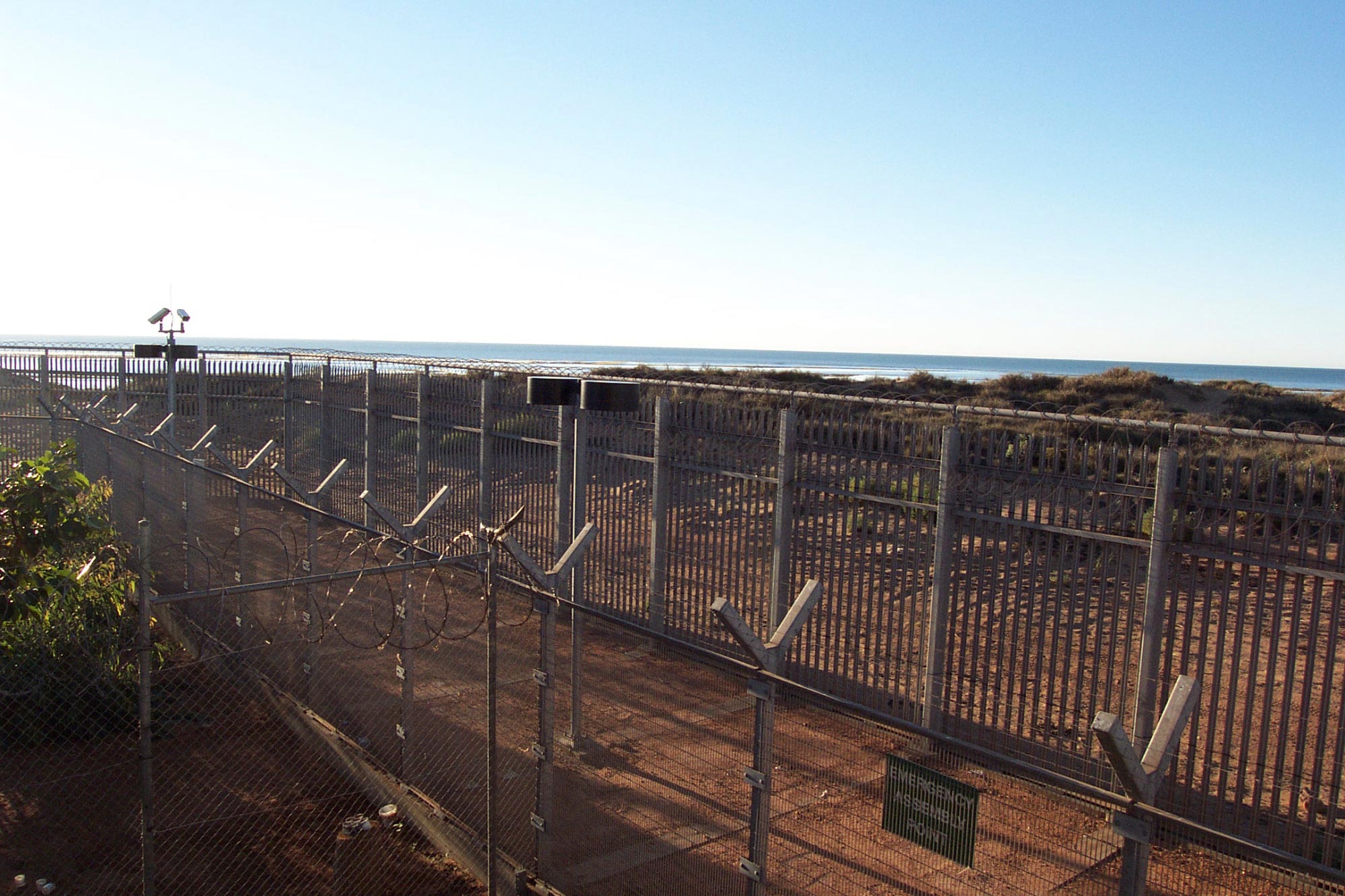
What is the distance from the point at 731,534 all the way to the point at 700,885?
3.94 m

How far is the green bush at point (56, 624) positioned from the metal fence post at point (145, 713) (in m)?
1.84

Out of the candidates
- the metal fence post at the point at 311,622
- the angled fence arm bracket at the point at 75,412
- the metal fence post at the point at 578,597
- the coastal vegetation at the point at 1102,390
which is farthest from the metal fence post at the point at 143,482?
the coastal vegetation at the point at 1102,390

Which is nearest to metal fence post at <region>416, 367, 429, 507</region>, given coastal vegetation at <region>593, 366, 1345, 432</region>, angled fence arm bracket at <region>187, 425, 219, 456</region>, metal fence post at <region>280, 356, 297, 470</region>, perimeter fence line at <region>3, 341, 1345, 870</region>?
perimeter fence line at <region>3, 341, 1345, 870</region>

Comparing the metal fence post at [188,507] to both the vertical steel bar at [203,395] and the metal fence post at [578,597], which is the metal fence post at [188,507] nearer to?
the metal fence post at [578,597]

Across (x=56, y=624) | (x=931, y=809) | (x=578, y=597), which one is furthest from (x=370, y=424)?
(x=931, y=809)

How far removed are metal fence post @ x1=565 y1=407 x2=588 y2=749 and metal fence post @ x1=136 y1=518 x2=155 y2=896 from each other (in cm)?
247

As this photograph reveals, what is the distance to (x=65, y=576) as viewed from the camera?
656cm

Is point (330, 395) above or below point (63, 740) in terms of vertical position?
above

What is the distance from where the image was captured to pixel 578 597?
9.88m

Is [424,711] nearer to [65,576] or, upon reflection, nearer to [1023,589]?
[65,576]

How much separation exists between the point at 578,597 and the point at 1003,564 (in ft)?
14.2

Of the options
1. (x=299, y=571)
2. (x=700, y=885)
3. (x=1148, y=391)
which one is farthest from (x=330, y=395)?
(x=1148, y=391)

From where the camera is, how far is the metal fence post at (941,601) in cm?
717

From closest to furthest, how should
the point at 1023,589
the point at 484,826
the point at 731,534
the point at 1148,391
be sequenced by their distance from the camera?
the point at 484,826 → the point at 1023,589 → the point at 731,534 → the point at 1148,391
